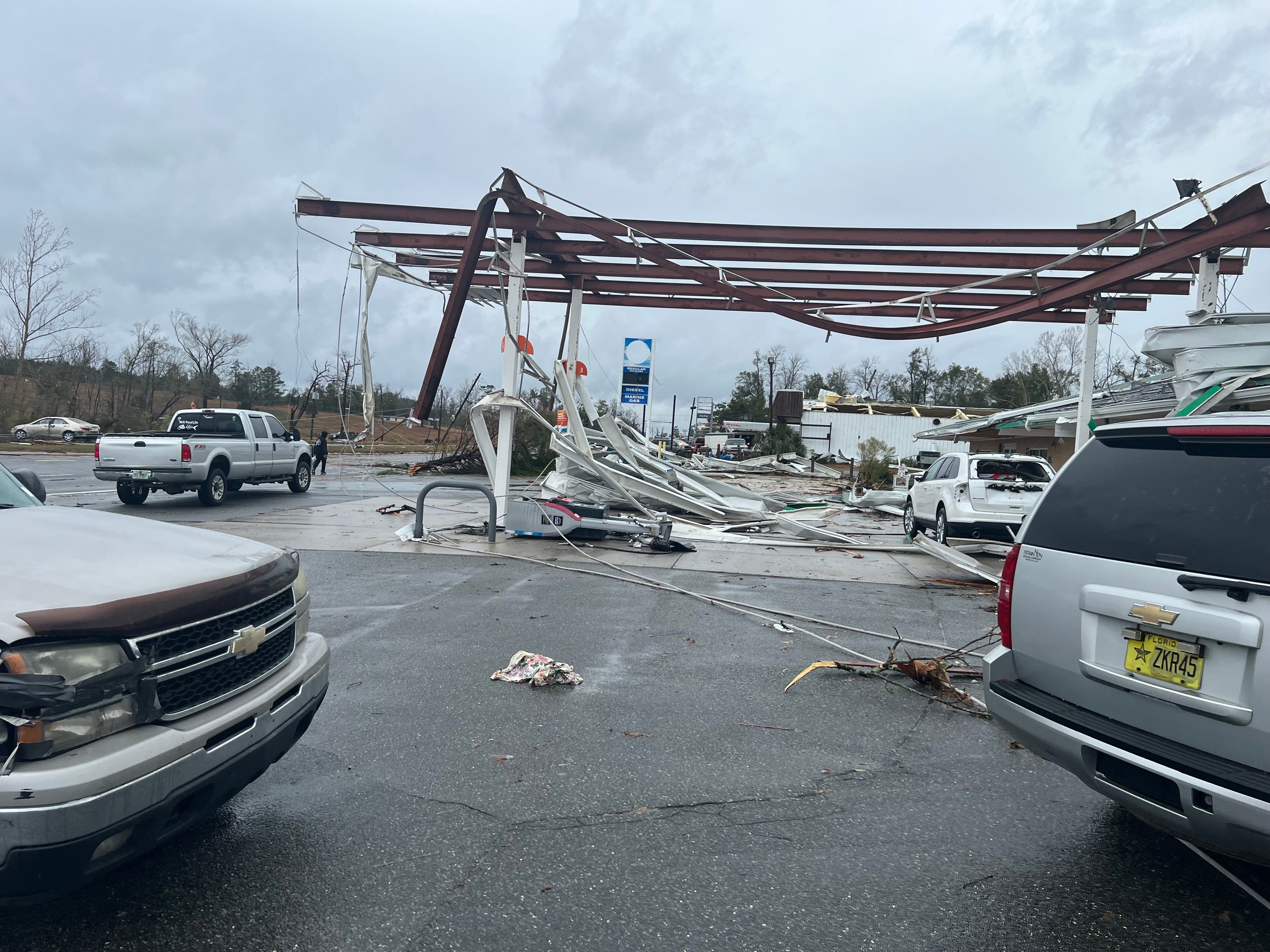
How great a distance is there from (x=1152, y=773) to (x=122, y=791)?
10.7 feet

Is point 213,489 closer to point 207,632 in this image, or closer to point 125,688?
point 207,632

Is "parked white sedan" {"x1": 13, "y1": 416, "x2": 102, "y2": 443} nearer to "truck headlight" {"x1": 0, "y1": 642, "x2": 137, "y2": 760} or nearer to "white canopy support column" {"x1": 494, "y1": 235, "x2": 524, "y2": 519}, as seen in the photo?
"white canopy support column" {"x1": 494, "y1": 235, "x2": 524, "y2": 519}

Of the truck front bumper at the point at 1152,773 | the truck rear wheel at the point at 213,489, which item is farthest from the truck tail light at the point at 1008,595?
the truck rear wheel at the point at 213,489

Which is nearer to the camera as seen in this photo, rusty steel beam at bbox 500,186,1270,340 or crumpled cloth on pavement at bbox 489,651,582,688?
crumpled cloth on pavement at bbox 489,651,582,688

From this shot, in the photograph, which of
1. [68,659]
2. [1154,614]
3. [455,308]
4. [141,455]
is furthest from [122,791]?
[141,455]

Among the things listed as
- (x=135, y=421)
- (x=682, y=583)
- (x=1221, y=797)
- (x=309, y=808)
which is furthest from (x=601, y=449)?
(x=135, y=421)

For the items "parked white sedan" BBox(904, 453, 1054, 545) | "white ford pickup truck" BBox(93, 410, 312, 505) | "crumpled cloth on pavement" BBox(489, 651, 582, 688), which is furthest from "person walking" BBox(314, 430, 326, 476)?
"crumpled cloth on pavement" BBox(489, 651, 582, 688)

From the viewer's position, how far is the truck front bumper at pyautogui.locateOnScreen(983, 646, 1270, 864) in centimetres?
254

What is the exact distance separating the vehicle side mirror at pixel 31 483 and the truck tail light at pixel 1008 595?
184 inches

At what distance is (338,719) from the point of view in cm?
468

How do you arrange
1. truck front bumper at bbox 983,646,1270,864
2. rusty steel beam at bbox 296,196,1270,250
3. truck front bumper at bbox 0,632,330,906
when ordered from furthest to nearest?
rusty steel beam at bbox 296,196,1270,250 < truck front bumper at bbox 983,646,1270,864 < truck front bumper at bbox 0,632,330,906

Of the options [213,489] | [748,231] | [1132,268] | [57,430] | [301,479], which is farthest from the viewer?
[57,430]

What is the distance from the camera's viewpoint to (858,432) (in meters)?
53.5

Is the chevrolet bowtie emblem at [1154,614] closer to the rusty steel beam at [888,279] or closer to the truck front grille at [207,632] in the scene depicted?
the truck front grille at [207,632]
